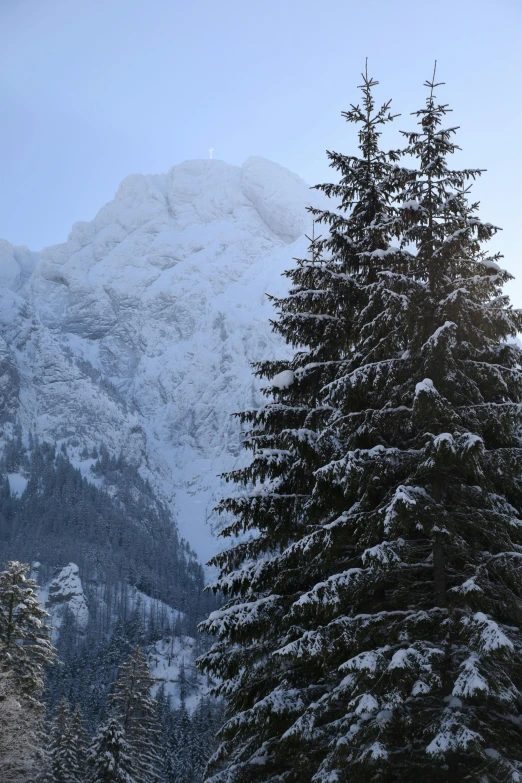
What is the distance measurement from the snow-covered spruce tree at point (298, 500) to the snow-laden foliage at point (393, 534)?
38mm

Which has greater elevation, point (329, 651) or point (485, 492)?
point (485, 492)

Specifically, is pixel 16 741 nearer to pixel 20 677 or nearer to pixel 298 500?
pixel 20 677

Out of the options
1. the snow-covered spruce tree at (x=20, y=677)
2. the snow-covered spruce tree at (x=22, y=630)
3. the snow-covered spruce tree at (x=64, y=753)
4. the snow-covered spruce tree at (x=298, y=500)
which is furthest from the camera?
the snow-covered spruce tree at (x=64, y=753)

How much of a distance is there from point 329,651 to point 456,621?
164 centimetres

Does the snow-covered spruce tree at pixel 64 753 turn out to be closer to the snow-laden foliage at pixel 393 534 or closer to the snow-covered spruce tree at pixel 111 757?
the snow-covered spruce tree at pixel 111 757

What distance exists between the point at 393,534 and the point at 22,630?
2513cm

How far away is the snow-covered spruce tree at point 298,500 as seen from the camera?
30.1ft

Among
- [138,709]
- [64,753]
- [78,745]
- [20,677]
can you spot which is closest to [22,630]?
[20,677]

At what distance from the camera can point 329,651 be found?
830 centimetres

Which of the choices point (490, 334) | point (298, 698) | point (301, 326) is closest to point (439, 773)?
point (298, 698)

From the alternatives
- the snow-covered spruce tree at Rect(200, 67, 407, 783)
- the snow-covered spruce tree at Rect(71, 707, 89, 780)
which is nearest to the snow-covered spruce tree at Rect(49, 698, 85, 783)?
the snow-covered spruce tree at Rect(71, 707, 89, 780)

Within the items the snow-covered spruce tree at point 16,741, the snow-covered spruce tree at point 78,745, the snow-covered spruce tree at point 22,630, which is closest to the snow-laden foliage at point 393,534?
the snow-covered spruce tree at point 16,741

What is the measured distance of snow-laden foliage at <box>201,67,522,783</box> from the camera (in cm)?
743

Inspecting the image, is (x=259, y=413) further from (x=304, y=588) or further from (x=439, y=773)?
(x=439, y=773)
